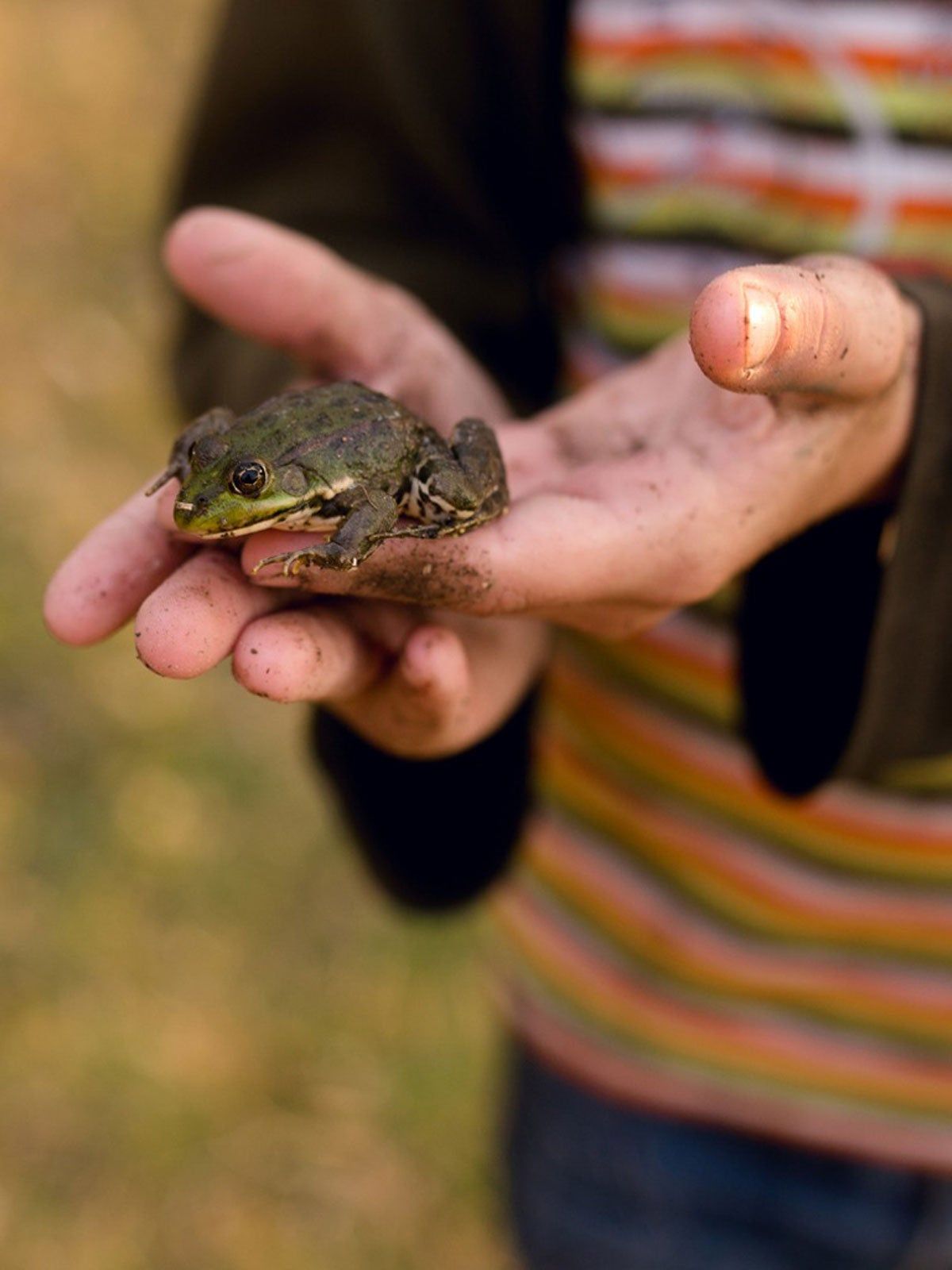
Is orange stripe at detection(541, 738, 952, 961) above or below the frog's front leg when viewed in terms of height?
below

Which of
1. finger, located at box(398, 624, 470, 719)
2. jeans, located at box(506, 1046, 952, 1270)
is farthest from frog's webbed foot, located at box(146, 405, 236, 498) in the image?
jeans, located at box(506, 1046, 952, 1270)

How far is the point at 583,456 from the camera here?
270cm

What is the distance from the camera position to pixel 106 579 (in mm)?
2453

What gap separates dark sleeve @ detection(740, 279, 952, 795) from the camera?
8.61 ft

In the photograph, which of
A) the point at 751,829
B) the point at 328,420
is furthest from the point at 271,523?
the point at 751,829

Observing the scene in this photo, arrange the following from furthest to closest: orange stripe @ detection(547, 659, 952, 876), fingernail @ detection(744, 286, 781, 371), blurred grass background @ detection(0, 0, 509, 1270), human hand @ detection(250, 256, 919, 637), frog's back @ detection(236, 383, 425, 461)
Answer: blurred grass background @ detection(0, 0, 509, 1270) → orange stripe @ detection(547, 659, 952, 876) → frog's back @ detection(236, 383, 425, 461) → human hand @ detection(250, 256, 919, 637) → fingernail @ detection(744, 286, 781, 371)

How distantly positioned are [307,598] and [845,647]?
1.11m

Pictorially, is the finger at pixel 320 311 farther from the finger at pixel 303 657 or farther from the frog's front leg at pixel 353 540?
the finger at pixel 303 657

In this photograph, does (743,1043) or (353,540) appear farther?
(743,1043)

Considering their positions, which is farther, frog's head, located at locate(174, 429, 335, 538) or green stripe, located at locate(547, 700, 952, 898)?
green stripe, located at locate(547, 700, 952, 898)

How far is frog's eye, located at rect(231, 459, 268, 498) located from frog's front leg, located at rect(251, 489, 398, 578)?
0.20 meters

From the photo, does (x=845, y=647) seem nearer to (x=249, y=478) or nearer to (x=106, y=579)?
(x=249, y=478)

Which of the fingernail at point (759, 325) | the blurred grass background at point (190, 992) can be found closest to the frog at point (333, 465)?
the fingernail at point (759, 325)

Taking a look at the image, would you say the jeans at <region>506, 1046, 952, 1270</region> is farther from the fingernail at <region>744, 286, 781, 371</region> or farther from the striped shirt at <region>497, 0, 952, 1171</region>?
the fingernail at <region>744, 286, 781, 371</region>
